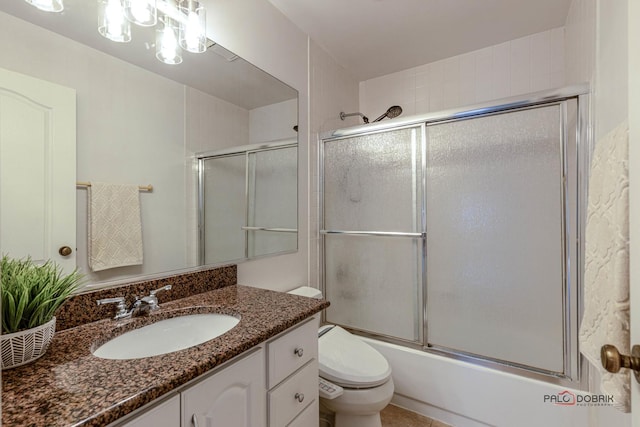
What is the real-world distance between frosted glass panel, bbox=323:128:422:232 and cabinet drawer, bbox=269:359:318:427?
3.42ft

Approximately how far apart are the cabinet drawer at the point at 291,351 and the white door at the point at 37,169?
27.1 inches

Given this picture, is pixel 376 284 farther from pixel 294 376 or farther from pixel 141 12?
pixel 141 12

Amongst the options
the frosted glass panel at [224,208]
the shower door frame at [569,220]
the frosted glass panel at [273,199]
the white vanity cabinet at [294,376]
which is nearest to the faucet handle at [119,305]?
the frosted glass panel at [224,208]

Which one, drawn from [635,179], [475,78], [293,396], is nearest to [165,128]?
[293,396]

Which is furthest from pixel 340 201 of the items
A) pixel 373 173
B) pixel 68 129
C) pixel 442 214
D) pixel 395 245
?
pixel 68 129

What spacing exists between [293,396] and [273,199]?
1.02 m

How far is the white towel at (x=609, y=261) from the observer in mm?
679

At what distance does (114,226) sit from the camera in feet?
3.34

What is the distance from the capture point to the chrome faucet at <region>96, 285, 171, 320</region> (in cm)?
96

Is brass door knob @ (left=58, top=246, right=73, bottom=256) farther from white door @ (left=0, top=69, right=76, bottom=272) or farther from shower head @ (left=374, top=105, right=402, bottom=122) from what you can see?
shower head @ (left=374, top=105, right=402, bottom=122)

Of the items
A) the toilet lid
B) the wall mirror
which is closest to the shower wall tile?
the wall mirror

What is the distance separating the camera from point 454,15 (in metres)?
1.81

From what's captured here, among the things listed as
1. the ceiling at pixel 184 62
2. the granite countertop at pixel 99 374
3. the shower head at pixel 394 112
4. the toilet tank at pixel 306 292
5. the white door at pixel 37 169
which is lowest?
the toilet tank at pixel 306 292

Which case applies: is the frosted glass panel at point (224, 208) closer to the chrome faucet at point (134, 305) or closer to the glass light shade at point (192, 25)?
the chrome faucet at point (134, 305)
